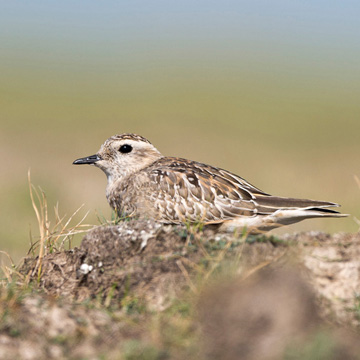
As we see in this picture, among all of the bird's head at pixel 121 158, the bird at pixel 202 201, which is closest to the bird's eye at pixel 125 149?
the bird's head at pixel 121 158

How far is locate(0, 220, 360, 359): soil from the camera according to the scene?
15.3ft

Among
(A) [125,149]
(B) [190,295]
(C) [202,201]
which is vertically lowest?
(B) [190,295]

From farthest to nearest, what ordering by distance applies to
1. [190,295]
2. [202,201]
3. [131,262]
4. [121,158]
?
[121,158], [202,201], [131,262], [190,295]

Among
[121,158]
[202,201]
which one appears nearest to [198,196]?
[202,201]

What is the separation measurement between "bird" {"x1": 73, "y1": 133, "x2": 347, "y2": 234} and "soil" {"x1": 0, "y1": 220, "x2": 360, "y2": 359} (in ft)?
4.79

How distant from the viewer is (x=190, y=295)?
551 centimetres

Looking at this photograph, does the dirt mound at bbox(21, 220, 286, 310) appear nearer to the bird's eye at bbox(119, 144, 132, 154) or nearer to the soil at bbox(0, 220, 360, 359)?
the soil at bbox(0, 220, 360, 359)

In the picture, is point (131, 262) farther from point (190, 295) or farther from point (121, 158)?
point (121, 158)

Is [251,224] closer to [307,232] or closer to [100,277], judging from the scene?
[307,232]

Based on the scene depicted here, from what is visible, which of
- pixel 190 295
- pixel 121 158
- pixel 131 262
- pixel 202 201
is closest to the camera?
pixel 190 295

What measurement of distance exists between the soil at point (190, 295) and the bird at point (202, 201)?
146 cm

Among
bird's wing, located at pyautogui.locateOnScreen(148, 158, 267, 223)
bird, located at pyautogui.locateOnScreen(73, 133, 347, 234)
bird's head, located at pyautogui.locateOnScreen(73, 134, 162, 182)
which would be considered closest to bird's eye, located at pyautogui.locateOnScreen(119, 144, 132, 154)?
bird's head, located at pyautogui.locateOnScreen(73, 134, 162, 182)

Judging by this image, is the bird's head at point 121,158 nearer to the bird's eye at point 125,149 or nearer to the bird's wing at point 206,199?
the bird's eye at point 125,149

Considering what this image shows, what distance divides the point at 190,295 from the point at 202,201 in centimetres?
287
